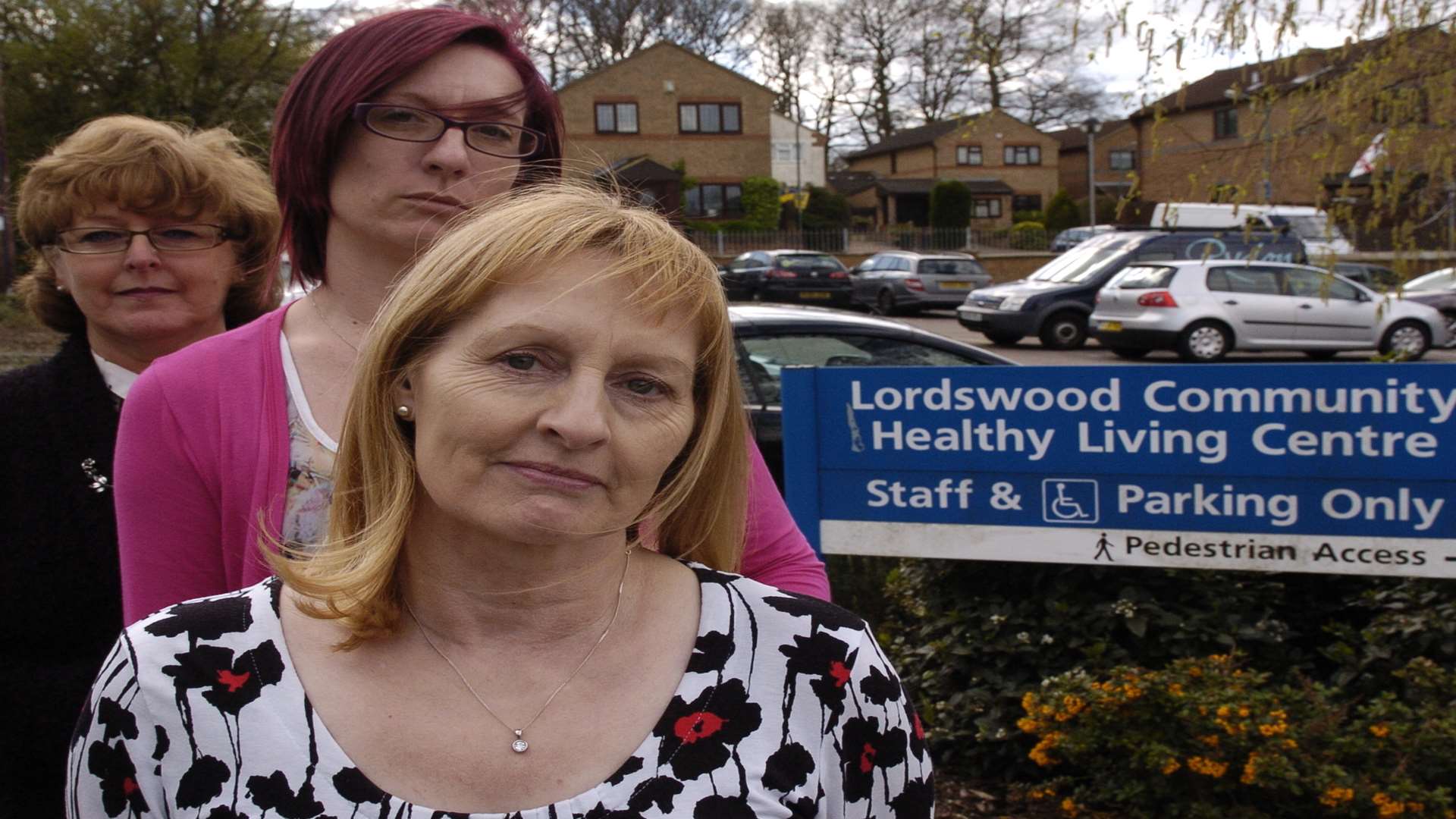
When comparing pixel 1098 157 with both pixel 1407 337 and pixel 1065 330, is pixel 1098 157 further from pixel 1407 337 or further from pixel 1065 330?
pixel 1407 337

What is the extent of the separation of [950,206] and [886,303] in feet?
68.3

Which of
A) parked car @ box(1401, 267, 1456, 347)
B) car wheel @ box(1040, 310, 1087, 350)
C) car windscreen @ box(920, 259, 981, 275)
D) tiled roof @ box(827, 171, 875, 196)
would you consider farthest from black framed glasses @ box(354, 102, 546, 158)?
tiled roof @ box(827, 171, 875, 196)

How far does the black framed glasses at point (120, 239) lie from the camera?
2250mm

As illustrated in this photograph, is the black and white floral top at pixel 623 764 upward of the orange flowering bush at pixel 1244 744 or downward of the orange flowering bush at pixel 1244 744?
upward

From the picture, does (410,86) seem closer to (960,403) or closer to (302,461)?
(302,461)

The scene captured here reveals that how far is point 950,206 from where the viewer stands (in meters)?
48.9

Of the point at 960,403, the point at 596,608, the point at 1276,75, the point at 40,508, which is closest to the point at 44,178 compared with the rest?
the point at 40,508

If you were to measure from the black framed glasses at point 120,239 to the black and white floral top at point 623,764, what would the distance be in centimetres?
110

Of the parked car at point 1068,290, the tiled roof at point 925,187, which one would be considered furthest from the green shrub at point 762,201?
the parked car at point 1068,290

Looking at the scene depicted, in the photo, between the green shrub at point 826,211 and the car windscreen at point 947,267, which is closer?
the car windscreen at point 947,267

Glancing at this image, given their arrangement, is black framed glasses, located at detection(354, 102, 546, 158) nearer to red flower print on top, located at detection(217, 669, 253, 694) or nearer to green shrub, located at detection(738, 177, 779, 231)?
red flower print on top, located at detection(217, 669, 253, 694)

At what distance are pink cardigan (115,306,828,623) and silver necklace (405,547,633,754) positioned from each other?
0.27 metres

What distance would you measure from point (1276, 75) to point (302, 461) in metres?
4.32

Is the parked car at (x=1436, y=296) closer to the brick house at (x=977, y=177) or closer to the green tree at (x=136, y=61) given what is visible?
the green tree at (x=136, y=61)
